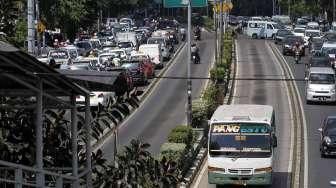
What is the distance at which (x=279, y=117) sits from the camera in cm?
3897

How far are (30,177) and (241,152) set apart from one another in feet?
52.6

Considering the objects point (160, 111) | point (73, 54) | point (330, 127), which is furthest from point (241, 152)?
point (73, 54)

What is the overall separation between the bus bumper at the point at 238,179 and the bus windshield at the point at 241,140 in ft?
1.91

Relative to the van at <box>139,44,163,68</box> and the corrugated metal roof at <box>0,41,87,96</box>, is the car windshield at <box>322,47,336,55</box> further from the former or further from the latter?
the corrugated metal roof at <box>0,41,87,96</box>

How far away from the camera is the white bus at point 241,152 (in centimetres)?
2425

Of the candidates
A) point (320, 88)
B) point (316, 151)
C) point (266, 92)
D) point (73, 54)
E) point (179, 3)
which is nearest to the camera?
point (316, 151)

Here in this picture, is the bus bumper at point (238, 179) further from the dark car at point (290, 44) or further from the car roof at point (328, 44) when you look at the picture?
the dark car at point (290, 44)

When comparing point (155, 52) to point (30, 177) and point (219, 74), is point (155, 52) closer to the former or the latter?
point (219, 74)

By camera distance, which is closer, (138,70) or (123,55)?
(138,70)

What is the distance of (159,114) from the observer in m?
40.8

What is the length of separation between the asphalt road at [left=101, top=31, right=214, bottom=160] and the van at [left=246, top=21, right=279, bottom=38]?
2765cm

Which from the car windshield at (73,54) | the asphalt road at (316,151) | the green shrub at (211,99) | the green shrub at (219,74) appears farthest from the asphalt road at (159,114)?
the car windshield at (73,54)

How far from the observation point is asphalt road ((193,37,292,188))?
2775 centimetres

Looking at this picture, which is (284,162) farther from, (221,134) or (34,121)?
(34,121)
